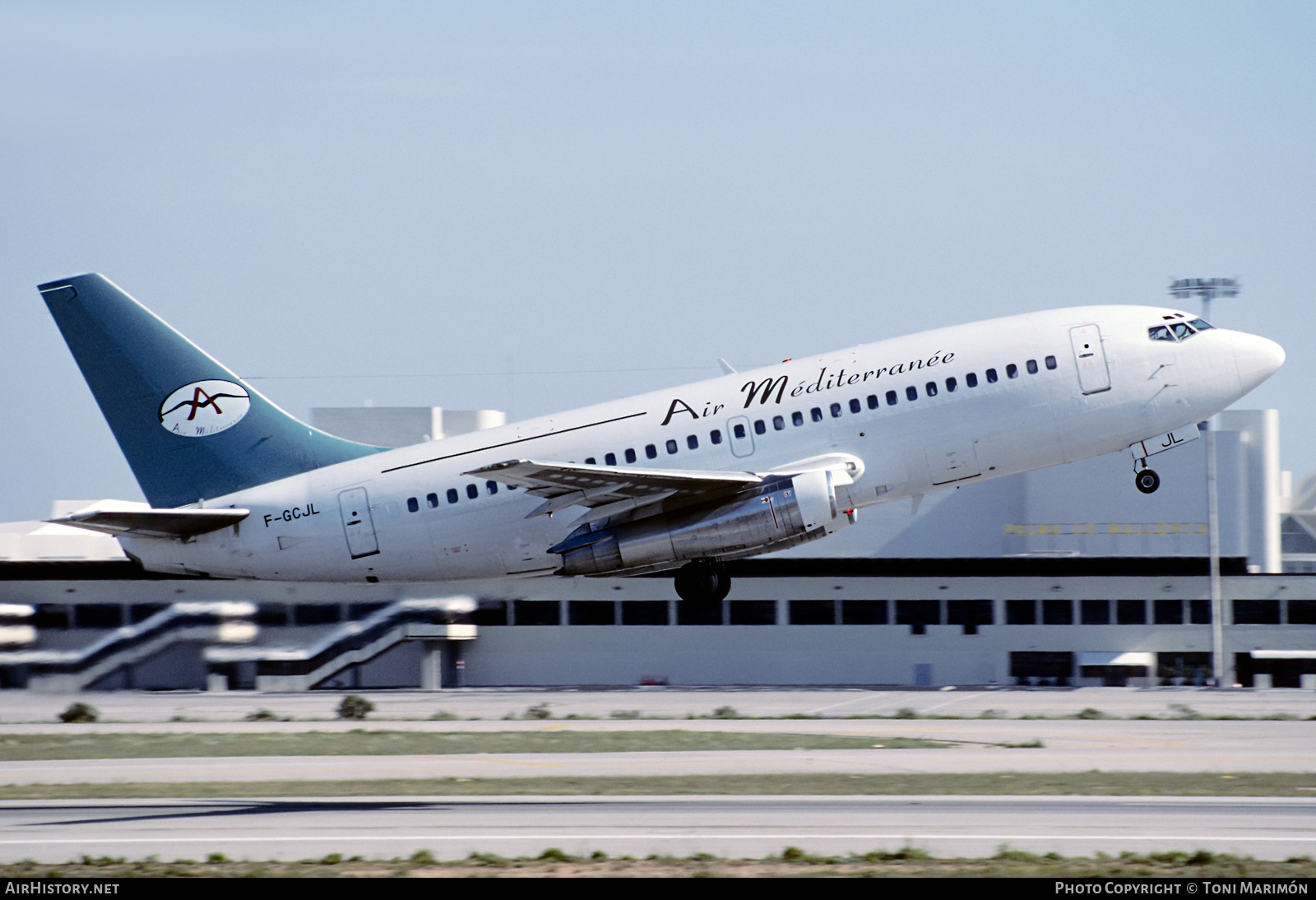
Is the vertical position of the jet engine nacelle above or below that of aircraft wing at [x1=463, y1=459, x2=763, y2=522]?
below

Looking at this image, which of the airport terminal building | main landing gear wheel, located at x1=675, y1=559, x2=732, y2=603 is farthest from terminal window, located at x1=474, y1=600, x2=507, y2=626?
main landing gear wheel, located at x1=675, y1=559, x2=732, y2=603

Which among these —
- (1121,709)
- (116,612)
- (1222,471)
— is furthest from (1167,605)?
(116,612)

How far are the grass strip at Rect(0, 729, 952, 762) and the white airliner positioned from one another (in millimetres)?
15224

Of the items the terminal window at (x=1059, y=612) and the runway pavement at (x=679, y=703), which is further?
the terminal window at (x=1059, y=612)

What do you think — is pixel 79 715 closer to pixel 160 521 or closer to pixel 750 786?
pixel 160 521

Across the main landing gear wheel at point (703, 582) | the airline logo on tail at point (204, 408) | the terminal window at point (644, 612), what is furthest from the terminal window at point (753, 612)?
the airline logo on tail at point (204, 408)

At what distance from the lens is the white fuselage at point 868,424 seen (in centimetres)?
3381

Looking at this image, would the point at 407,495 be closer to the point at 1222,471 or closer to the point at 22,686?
the point at 22,686

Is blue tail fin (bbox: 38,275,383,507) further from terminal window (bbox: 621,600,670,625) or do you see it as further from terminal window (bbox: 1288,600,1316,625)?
terminal window (bbox: 1288,600,1316,625)

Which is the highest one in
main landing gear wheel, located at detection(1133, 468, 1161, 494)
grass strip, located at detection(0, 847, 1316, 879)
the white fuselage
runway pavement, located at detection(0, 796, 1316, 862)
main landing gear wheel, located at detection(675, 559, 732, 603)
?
the white fuselage

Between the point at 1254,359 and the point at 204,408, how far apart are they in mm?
26005

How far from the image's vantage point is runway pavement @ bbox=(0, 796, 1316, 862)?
28250mm

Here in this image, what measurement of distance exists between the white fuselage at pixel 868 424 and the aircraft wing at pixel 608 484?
1.01 metres

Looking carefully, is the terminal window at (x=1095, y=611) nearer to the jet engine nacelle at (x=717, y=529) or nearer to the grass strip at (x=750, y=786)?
the grass strip at (x=750, y=786)
